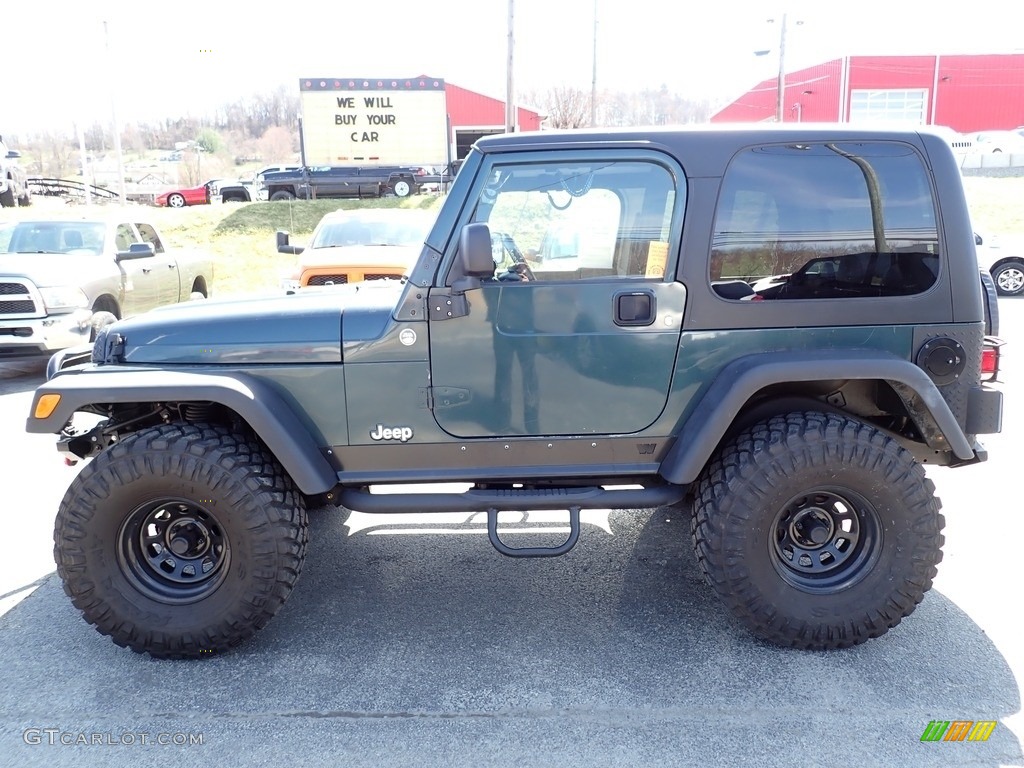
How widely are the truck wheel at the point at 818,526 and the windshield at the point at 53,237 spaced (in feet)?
27.7

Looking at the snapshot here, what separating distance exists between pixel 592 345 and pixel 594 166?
2.39ft

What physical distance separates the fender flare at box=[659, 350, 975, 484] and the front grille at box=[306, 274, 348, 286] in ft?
16.4

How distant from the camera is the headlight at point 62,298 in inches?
331

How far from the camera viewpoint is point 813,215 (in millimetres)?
3309

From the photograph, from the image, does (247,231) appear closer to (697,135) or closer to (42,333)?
(42,333)

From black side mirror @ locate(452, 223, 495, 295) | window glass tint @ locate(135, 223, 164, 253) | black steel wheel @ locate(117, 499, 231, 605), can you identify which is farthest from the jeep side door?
window glass tint @ locate(135, 223, 164, 253)

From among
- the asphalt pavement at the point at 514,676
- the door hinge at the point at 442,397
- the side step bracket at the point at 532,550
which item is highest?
the door hinge at the point at 442,397

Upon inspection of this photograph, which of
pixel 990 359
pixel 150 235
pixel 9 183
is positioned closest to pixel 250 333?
pixel 990 359

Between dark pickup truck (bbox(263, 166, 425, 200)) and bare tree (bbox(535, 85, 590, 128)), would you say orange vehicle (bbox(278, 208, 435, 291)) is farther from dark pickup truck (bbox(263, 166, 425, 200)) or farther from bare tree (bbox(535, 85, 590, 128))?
bare tree (bbox(535, 85, 590, 128))

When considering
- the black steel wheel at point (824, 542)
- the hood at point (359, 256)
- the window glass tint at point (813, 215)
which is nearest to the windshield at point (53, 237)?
the hood at point (359, 256)

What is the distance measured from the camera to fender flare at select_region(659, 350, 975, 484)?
10.4ft

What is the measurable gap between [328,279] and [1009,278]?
39.4 ft

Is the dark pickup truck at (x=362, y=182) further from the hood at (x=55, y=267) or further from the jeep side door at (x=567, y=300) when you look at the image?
the jeep side door at (x=567, y=300)

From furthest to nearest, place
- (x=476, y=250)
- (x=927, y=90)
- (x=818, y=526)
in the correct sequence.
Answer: (x=927, y=90), (x=818, y=526), (x=476, y=250)
